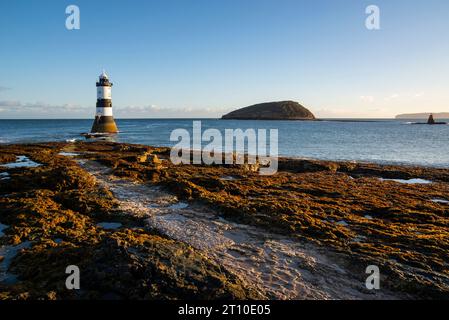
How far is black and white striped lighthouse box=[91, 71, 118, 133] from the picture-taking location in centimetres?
4881

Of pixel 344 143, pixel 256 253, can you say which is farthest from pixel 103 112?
pixel 256 253

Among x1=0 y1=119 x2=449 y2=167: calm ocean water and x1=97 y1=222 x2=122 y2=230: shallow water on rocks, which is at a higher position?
x1=0 y1=119 x2=449 y2=167: calm ocean water

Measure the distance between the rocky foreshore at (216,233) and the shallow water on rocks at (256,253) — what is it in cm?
4

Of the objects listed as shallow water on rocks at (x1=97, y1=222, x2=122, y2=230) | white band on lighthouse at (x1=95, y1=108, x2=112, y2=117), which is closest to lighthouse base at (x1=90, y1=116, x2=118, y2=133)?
white band on lighthouse at (x1=95, y1=108, x2=112, y2=117)

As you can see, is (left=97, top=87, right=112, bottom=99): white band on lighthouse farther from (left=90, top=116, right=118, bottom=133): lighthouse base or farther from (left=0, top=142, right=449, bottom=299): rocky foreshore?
(left=0, top=142, right=449, bottom=299): rocky foreshore

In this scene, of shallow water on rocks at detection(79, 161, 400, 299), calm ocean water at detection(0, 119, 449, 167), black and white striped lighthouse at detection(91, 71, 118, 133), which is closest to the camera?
shallow water on rocks at detection(79, 161, 400, 299)

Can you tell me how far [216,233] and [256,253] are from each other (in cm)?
168

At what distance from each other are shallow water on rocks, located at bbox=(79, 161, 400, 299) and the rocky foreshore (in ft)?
0.14

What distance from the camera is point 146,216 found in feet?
33.9

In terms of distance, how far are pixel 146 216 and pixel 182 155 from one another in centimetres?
1641

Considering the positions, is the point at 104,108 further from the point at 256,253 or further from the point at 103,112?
the point at 256,253

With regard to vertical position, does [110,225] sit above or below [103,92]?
below

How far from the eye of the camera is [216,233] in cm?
929
